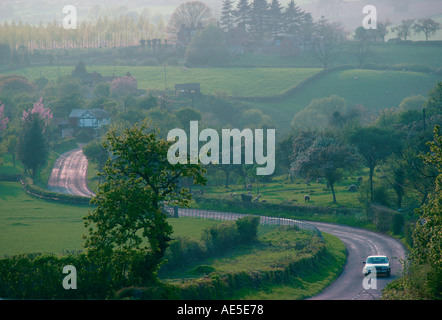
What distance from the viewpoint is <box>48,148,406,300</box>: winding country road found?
37344 millimetres

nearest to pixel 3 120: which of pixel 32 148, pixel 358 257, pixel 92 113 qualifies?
pixel 92 113

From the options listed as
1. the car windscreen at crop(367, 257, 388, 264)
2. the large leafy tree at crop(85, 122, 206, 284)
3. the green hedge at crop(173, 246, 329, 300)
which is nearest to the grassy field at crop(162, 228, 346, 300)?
the green hedge at crop(173, 246, 329, 300)

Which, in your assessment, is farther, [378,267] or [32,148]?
[32,148]

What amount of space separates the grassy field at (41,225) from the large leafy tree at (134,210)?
1568cm

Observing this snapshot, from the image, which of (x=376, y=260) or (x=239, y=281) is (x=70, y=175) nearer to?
(x=376, y=260)

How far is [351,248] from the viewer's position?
177 ft

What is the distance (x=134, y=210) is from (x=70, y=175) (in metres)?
69.4

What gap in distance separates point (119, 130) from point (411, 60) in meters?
110

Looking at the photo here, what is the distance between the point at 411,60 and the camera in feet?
579

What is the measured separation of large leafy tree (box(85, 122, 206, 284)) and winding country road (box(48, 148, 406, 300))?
1175 centimetres

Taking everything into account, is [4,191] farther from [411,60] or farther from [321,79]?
[411,60]

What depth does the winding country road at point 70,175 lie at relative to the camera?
87000 millimetres

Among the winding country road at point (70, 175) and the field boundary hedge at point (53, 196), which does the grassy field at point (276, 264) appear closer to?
the field boundary hedge at point (53, 196)

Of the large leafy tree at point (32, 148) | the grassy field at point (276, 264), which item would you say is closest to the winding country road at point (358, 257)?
the grassy field at point (276, 264)
